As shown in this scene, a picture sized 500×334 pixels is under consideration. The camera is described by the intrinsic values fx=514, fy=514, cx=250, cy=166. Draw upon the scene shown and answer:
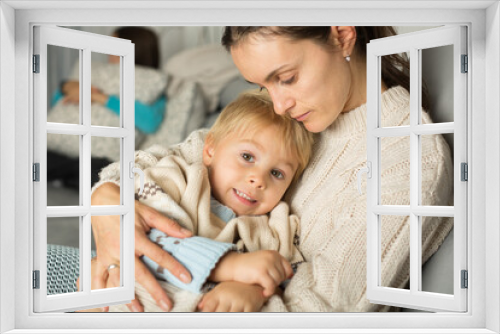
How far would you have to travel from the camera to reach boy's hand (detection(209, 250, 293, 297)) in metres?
2.83

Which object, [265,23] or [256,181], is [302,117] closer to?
[256,181]

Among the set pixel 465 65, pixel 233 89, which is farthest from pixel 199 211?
pixel 465 65

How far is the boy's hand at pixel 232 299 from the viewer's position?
2691mm

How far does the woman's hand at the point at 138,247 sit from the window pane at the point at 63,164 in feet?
1.89

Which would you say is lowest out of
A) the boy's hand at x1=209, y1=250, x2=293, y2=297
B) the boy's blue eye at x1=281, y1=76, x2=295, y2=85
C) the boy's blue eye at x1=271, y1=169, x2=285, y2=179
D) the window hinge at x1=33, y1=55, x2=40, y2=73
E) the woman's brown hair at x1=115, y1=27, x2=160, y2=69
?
the boy's hand at x1=209, y1=250, x2=293, y2=297

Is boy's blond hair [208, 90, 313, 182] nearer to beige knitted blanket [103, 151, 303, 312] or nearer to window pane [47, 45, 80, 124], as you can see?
beige knitted blanket [103, 151, 303, 312]

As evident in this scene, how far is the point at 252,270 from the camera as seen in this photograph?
283 centimetres

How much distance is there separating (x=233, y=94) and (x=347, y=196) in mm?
1224

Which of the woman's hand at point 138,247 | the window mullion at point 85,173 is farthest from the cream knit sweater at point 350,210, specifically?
the window mullion at point 85,173

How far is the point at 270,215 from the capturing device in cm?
325

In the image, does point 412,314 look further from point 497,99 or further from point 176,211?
point 176,211

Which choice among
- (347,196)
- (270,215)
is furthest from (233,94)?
(347,196)

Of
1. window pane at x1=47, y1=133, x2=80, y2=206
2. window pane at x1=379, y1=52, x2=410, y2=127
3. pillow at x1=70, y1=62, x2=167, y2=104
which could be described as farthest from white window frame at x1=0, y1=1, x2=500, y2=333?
pillow at x1=70, y1=62, x2=167, y2=104

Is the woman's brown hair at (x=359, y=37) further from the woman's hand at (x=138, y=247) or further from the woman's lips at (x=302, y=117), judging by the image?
the woman's hand at (x=138, y=247)
